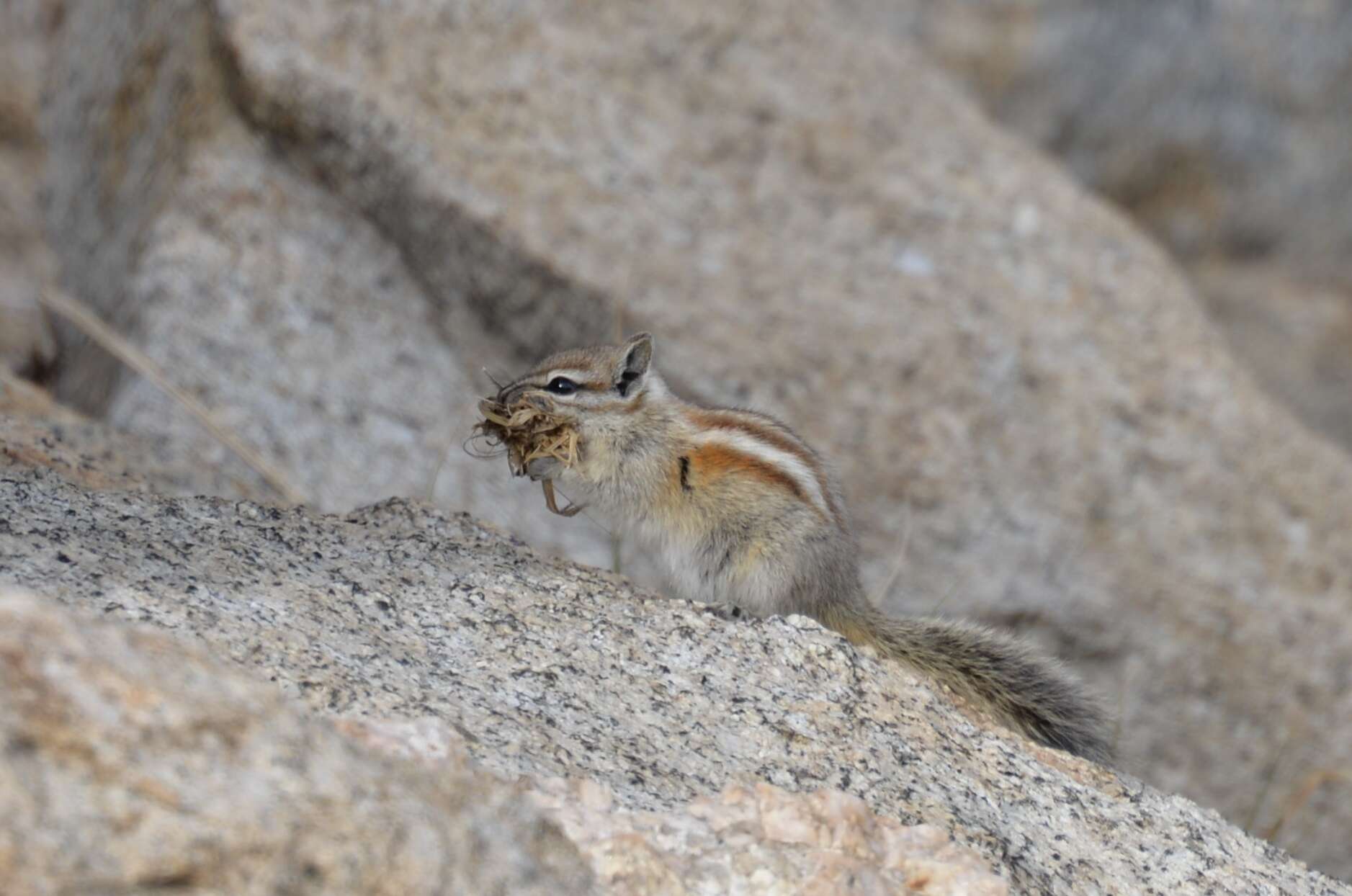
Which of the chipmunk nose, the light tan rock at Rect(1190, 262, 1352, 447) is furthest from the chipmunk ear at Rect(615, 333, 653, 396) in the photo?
the light tan rock at Rect(1190, 262, 1352, 447)

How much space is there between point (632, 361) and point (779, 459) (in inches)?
26.9

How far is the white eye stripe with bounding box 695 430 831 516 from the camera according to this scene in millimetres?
3947

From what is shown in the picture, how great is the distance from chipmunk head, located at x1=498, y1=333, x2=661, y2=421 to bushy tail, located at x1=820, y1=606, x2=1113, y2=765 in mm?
1144

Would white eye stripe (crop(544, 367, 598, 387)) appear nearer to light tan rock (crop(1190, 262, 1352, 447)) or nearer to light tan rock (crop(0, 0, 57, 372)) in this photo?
light tan rock (crop(0, 0, 57, 372))

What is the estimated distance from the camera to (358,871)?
6.41 feet

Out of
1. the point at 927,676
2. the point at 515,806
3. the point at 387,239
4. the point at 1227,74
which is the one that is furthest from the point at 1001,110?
the point at 515,806

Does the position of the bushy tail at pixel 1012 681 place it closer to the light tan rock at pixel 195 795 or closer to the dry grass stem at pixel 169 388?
the light tan rock at pixel 195 795

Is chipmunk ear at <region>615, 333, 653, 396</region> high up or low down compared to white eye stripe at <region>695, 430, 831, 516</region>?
up

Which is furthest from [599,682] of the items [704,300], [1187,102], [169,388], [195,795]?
[1187,102]

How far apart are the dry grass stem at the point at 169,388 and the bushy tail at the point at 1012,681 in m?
2.02

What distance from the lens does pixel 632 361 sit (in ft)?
14.5

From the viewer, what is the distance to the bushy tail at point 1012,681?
3527mm

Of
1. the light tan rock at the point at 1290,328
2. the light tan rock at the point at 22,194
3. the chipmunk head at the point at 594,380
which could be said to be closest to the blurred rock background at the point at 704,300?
the light tan rock at the point at 22,194

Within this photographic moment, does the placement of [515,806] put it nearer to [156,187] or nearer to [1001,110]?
[156,187]
